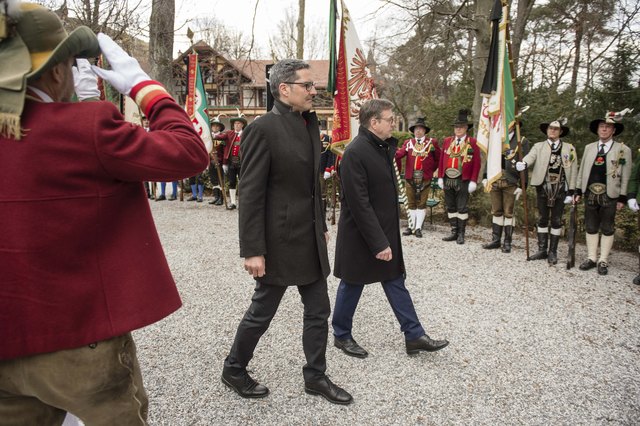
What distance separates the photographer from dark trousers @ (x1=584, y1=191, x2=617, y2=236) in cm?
620

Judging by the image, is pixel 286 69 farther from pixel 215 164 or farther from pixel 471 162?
pixel 215 164

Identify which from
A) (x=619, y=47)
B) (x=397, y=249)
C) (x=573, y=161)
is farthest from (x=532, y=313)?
(x=619, y=47)

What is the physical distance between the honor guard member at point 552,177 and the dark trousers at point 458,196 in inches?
53.7

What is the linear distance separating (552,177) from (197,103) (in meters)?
7.91

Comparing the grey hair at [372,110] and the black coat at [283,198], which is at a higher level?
the grey hair at [372,110]

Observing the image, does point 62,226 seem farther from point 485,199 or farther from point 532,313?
point 485,199

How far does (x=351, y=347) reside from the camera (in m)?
3.60

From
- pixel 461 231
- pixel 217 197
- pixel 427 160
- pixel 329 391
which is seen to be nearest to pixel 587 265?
pixel 461 231

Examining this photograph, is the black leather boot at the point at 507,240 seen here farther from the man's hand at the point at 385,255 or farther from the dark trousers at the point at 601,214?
the man's hand at the point at 385,255

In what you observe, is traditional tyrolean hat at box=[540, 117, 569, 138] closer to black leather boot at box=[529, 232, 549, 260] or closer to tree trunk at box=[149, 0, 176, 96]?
black leather boot at box=[529, 232, 549, 260]

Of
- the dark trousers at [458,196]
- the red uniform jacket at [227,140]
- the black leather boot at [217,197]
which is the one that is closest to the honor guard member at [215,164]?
the black leather boot at [217,197]

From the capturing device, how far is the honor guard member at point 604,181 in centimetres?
605

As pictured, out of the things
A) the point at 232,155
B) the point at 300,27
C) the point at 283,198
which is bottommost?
the point at 283,198

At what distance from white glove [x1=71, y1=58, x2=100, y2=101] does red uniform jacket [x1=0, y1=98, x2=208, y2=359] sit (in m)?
0.45
